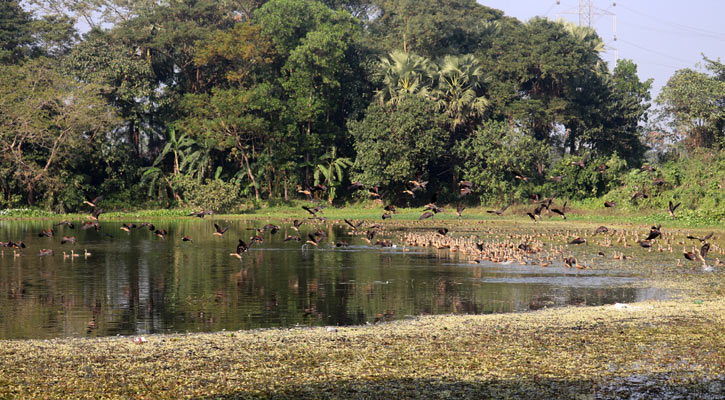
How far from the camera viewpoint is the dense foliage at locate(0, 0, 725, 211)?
51812 mm

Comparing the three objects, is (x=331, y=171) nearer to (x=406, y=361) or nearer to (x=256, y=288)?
(x=256, y=288)

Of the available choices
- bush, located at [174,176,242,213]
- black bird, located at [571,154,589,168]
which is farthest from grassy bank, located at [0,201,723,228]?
black bird, located at [571,154,589,168]

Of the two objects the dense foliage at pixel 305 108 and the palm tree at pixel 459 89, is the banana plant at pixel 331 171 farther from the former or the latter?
the palm tree at pixel 459 89

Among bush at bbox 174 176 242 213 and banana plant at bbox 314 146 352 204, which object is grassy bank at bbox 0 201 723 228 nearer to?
bush at bbox 174 176 242 213

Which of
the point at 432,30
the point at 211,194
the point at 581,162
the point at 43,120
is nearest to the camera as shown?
the point at 581,162

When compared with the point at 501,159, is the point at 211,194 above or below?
below

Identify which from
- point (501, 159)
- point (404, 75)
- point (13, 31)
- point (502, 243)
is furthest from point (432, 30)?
point (13, 31)

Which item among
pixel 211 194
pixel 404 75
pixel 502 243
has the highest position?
pixel 404 75

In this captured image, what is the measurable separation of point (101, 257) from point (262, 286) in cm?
1028

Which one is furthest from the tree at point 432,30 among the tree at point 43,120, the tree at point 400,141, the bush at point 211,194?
the tree at point 43,120

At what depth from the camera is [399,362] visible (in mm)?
11250

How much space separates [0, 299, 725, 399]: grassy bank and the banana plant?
4138 centimetres

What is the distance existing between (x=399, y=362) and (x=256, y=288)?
9809mm

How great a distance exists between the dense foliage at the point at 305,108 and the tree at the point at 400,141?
0.11 meters
